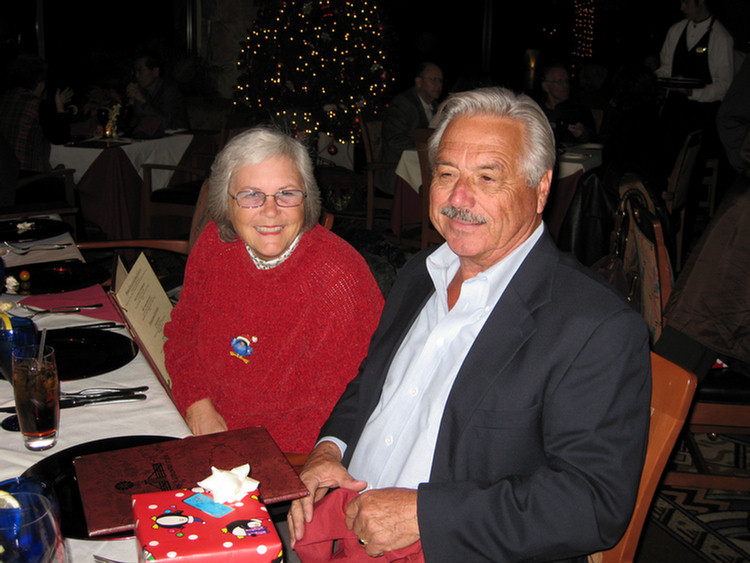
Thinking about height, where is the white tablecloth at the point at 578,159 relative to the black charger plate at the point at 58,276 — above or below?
below

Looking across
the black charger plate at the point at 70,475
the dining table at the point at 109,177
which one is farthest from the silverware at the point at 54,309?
the dining table at the point at 109,177

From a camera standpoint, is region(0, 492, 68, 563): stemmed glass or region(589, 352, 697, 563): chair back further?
region(589, 352, 697, 563): chair back

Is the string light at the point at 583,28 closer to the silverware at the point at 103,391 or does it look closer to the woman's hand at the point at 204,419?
the woman's hand at the point at 204,419

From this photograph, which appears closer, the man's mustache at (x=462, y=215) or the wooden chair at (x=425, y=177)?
the man's mustache at (x=462, y=215)

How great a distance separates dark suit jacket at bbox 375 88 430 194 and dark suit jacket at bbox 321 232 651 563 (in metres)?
4.53

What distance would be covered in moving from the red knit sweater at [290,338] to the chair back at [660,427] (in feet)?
2.48

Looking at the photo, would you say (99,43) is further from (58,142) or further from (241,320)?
(241,320)

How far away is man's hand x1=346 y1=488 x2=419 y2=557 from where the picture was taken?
48.4 inches

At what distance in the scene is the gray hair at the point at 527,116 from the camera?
54.8 inches

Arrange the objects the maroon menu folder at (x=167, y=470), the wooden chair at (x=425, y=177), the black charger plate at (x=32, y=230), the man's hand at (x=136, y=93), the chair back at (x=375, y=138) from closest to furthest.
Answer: the maroon menu folder at (x=167, y=470) < the black charger plate at (x=32, y=230) < the wooden chair at (x=425, y=177) < the chair back at (x=375, y=138) < the man's hand at (x=136, y=93)

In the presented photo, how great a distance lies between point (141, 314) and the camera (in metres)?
1.92

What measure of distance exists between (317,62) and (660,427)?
6339 millimetres

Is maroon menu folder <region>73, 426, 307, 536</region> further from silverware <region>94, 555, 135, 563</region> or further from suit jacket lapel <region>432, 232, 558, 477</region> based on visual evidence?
suit jacket lapel <region>432, 232, 558, 477</region>

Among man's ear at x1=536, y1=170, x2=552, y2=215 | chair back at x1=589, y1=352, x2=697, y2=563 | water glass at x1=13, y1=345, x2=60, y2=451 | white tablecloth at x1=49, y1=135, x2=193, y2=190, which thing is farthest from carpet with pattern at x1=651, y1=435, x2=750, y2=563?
white tablecloth at x1=49, y1=135, x2=193, y2=190
